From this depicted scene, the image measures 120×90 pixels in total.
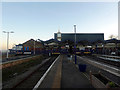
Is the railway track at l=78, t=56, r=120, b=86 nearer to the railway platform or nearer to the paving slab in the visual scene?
the paving slab

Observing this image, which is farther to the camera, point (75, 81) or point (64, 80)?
point (64, 80)

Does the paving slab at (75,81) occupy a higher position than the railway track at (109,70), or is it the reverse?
the paving slab at (75,81)

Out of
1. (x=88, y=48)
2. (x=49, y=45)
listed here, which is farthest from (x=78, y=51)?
(x=49, y=45)

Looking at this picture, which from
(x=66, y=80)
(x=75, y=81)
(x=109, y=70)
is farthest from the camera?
(x=109, y=70)

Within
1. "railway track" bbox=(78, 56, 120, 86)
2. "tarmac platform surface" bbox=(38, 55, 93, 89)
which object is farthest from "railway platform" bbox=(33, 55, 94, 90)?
"railway track" bbox=(78, 56, 120, 86)

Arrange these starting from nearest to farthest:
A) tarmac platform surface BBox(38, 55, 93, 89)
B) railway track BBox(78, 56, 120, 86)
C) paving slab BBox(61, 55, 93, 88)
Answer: paving slab BBox(61, 55, 93, 88) < tarmac platform surface BBox(38, 55, 93, 89) < railway track BBox(78, 56, 120, 86)

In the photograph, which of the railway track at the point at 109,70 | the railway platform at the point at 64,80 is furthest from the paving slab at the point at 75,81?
the railway track at the point at 109,70

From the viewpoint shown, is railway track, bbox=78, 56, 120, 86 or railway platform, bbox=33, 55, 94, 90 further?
railway track, bbox=78, 56, 120, 86

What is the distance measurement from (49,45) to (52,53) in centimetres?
425

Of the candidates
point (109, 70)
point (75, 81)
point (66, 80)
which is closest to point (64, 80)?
point (66, 80)

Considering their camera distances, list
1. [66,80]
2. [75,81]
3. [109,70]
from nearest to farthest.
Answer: [75,81] < [66,80] < [109,70]

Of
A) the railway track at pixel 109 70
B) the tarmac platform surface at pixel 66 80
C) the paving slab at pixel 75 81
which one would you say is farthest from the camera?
the railway track at pixel 109 70

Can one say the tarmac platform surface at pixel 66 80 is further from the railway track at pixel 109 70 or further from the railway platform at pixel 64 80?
the railway track at pixel 109 70

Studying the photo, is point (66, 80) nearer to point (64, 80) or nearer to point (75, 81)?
point (64, 80)
